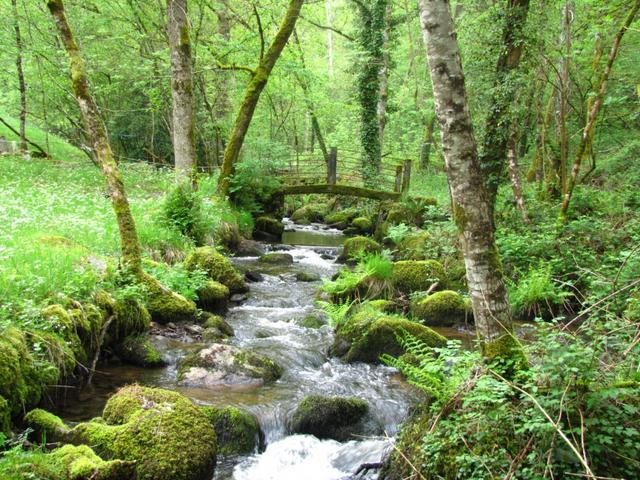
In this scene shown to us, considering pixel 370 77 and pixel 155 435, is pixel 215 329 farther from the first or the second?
pixel 370 77

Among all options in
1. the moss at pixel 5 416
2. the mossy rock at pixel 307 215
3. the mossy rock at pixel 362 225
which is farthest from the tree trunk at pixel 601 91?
the mossy rock at pixel 307 215

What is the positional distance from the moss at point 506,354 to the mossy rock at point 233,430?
8.37 feet

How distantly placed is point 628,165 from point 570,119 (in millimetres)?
3189

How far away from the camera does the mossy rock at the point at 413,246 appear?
12359mm

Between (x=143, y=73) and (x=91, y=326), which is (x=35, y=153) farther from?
(x=91, y=326)

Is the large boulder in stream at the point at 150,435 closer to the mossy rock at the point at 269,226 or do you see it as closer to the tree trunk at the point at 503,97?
the tree trunk at the point at 503,97

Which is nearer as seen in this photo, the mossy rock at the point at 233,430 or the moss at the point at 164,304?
the mossy rock at the point at 233,430

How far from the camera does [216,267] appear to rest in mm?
9891

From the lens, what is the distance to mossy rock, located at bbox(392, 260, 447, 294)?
10.0 m

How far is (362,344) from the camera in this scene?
7172mm

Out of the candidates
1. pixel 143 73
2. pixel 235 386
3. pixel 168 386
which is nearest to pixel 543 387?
pixel 235 386

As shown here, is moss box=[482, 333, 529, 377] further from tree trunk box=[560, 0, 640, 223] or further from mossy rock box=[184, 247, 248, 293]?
mossy rock box=[184, 247, 248, 293]

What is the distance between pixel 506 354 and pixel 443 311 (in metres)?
5.02

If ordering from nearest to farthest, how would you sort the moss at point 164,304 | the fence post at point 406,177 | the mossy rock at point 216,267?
the moss at point 164,304 → the mossy rock at point 216,267 → the fence post at point 406,177
